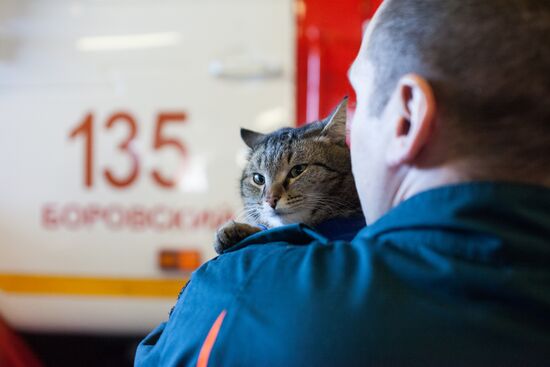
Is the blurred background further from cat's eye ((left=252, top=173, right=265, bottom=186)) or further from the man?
the man

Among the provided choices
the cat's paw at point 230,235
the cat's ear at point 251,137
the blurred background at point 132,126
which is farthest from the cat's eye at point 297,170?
the blurred background at point 132,126

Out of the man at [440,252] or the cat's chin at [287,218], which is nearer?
the man at [440,252]

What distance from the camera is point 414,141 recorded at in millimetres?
547

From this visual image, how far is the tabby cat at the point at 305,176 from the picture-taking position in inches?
42.1

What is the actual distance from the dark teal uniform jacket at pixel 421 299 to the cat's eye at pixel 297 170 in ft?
1.97

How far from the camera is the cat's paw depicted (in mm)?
851

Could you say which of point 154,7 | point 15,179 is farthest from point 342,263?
point 15,179

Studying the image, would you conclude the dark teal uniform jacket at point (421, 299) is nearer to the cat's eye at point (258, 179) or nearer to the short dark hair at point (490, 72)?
the short dark hair at point (490, 72)

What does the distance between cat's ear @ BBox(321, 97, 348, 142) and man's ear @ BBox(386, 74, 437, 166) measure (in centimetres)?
52

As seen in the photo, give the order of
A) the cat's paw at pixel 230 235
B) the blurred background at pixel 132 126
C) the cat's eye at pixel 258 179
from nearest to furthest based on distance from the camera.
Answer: the cat's paw at pixel 230 235 < the cat's eye at pixel 258 179 < the blurred background at pixel 132 126

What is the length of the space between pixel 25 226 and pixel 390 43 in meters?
1.40

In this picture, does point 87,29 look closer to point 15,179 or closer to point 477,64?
point 15,179

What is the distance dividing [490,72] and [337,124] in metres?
0.62

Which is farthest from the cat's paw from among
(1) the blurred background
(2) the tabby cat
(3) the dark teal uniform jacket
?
(1) the blurred background
